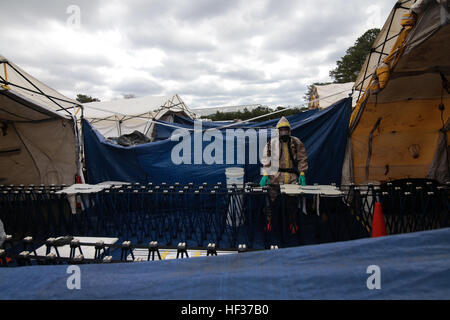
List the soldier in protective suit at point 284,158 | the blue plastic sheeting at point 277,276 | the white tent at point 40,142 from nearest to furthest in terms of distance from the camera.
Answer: the blue plastic sheeting at point 277,276 → the soldier in protective suit at point 284,158 → the white tent at point 40,142

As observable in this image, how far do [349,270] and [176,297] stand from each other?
0.92 metres

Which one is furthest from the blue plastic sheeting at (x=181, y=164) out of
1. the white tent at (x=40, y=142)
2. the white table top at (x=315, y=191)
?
the white table top at (x=315, y=191)

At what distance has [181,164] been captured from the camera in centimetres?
→ 666

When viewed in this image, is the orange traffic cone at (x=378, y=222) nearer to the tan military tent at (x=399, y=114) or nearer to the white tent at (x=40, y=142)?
the tan military tent at (x=399, y=114)

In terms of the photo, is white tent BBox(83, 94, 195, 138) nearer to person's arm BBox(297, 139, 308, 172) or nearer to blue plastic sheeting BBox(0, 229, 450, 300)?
person's arm BBox(297, 139, 308, 172)

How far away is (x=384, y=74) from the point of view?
4.46 metres

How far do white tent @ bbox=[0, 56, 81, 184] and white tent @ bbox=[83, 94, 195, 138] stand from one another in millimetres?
5168

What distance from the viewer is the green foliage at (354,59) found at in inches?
1125

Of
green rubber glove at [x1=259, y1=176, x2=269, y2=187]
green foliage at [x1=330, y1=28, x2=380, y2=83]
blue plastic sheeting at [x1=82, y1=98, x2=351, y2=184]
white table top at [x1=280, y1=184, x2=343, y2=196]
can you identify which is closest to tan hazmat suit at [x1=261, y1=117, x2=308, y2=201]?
green rubber glove at [x1=259, y1=176, x2=269, y2=187]

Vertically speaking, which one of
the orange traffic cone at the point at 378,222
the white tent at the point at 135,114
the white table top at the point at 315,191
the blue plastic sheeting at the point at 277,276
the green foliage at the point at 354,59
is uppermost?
the green foliage at the point at 354,59

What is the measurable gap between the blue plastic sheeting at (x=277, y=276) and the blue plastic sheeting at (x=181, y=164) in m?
4.74
